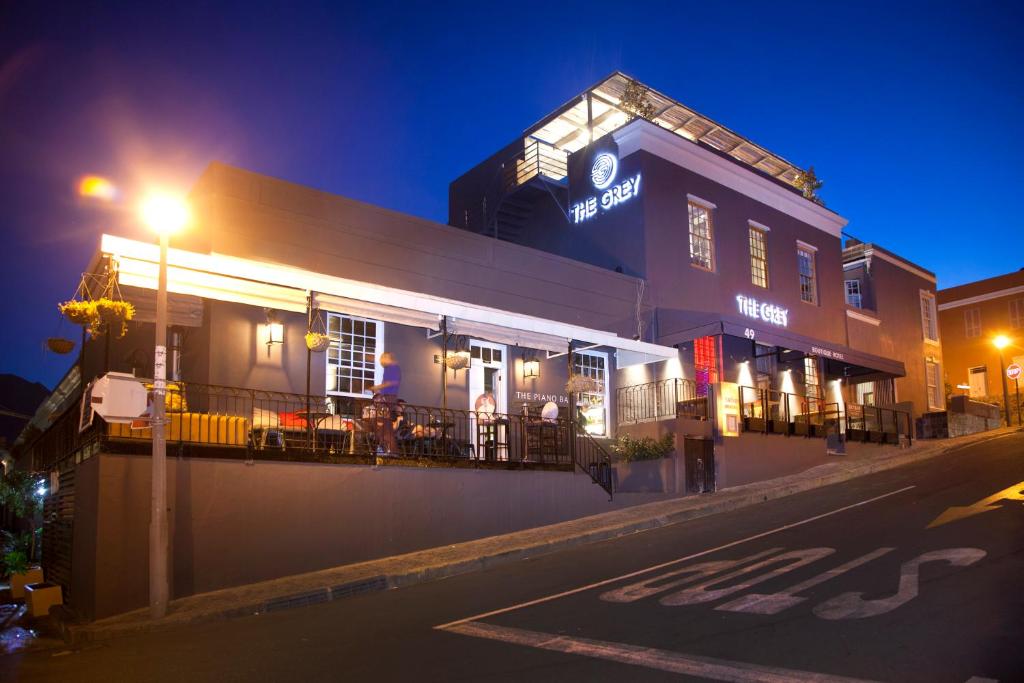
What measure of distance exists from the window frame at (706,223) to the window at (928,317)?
15.2m

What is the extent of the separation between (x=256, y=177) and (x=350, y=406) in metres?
4.49

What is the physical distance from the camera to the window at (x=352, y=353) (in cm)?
1533

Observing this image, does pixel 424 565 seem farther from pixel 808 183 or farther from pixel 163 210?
pixel 808 183

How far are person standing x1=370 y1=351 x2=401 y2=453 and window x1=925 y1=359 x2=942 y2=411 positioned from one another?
2697cm

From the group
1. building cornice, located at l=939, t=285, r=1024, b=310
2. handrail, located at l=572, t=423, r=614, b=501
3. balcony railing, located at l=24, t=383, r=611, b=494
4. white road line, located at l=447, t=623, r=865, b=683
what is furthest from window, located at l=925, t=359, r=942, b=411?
white road line, located at l=447, t=623, r=865, b=683

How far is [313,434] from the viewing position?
12.2 metres

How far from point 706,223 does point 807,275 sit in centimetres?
588

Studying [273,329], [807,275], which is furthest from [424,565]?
[807,275]

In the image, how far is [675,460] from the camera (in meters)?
17.7

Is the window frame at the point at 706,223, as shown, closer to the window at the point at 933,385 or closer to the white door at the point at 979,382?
the window at the point at 933,385

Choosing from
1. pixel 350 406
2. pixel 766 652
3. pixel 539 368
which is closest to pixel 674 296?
pixel 539 368

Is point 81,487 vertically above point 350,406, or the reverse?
point 350,406

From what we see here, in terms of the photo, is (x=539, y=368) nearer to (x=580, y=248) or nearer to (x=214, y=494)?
(x=580, y=248)

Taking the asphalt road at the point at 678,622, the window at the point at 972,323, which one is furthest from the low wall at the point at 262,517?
the window at the point at 972,323
